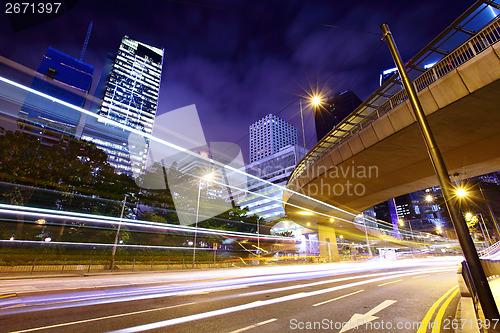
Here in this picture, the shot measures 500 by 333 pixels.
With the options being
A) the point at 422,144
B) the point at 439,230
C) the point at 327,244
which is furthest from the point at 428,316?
the point at 439,230

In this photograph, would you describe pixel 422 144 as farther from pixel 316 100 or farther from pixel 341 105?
pixel 341 105

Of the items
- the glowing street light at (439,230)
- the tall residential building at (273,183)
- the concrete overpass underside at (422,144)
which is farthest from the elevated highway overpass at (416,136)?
the glowing street light at (439,230)

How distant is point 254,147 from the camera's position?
192 m

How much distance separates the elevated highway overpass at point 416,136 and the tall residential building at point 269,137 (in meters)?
154

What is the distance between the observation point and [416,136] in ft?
46.3

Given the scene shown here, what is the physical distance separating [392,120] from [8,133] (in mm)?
34530

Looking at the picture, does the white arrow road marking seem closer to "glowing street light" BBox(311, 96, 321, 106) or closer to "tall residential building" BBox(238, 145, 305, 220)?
"glowing street light" BBox(311, 96, 321, 106)

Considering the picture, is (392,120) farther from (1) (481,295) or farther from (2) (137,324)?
(2) (137,324)

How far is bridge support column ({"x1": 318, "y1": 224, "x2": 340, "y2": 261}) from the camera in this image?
43125mm

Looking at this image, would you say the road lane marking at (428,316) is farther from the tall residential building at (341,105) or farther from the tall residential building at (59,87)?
the tall residential building at (59,87)

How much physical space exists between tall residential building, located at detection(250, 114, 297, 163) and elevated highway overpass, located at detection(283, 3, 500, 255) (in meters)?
154

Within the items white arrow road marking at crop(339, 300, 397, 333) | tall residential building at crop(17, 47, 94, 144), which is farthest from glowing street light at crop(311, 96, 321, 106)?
tall residential building at crop(17, 47, 94, 144)

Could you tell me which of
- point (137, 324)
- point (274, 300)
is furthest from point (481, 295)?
point (137, 324)

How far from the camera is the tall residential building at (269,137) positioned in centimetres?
18125
